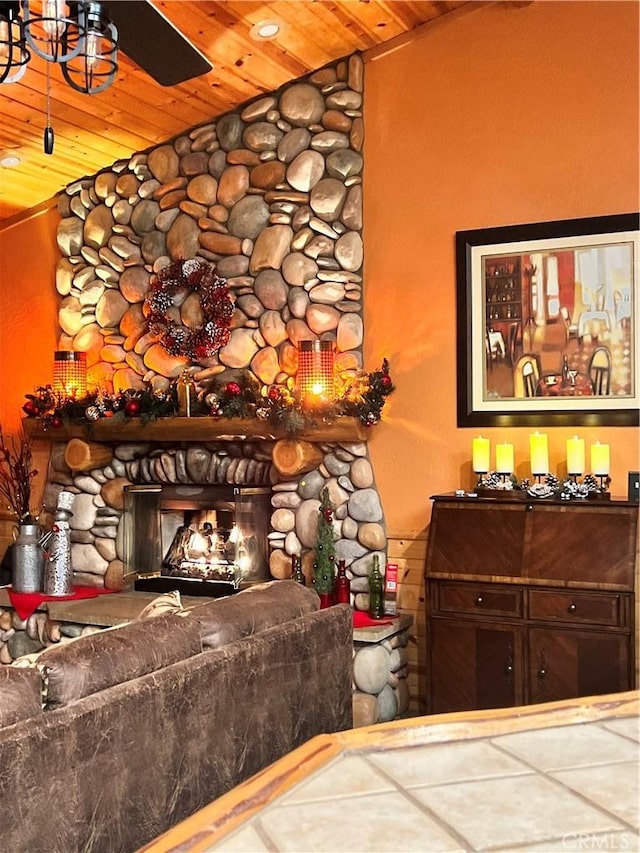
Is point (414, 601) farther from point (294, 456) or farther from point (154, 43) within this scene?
point (154, 43)

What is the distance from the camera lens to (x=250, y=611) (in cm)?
298

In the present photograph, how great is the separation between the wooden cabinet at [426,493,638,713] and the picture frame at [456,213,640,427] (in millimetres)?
557

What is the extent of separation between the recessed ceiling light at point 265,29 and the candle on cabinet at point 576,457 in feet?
7.88

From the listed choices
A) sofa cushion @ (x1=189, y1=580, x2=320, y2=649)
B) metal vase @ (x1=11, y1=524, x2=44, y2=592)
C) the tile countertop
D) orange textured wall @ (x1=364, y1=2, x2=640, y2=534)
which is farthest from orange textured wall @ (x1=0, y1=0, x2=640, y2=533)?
the tile countertop

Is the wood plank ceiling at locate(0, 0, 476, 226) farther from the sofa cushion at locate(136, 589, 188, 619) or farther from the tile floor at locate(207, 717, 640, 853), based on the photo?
the tile floor at locate(207, 717, 640, 853)

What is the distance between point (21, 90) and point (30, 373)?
2.09 m

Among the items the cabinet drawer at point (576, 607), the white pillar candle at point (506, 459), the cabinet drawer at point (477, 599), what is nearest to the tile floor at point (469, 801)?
the cabinet drawer at point (576, 607)

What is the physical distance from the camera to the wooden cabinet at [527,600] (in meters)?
3.83

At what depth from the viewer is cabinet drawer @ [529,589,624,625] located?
382 cm

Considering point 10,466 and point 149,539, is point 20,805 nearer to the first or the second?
point 149,539

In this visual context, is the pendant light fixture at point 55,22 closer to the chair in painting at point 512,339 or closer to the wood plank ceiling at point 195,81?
the wood plank ceiling at point 195,81

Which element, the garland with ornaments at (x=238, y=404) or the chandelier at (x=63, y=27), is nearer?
the chandelier at (x=63, y=27)

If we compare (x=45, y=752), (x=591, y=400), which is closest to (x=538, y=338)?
(x=591, y=400)

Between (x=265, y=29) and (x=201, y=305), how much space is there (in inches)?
62.7
